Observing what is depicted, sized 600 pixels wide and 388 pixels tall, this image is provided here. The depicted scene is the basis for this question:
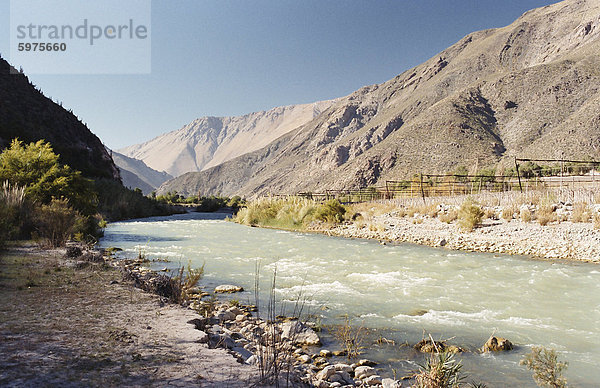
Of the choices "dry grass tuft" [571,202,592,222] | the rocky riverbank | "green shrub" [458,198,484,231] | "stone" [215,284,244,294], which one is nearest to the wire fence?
"green shrub" [458,198,484,231]

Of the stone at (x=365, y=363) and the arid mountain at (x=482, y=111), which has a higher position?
the arid mountain at (x=482, y=111)

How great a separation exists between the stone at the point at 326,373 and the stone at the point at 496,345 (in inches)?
94.0

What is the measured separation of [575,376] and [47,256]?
33.2 ft

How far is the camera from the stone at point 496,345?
15.7 feet

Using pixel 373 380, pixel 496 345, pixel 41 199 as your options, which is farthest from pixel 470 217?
pixel 41 199

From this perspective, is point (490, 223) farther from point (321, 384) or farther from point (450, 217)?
point (321, 384)

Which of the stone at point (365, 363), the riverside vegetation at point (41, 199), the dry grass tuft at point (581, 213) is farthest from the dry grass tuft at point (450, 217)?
the riverside vegetation at point (41, 199)

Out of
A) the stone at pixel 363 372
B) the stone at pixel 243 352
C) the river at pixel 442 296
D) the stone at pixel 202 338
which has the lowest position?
the river at pixel 442 296

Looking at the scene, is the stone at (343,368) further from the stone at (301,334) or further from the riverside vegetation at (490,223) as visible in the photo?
the riverside vegetation at (490,223)

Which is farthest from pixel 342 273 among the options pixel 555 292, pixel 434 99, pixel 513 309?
pixel 434 99

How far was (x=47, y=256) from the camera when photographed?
8.27m

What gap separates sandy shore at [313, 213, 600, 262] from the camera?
11.4 metres

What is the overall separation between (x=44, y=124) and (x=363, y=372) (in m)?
52.6

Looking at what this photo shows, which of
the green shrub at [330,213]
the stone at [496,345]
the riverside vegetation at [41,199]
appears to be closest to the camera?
the stone at [496,345]
